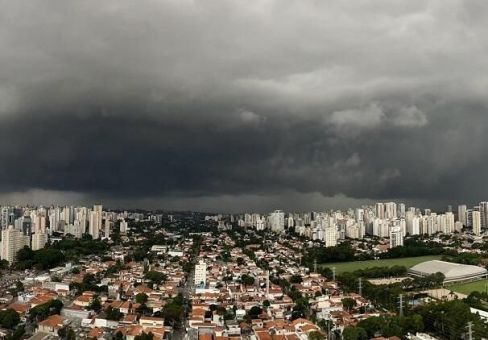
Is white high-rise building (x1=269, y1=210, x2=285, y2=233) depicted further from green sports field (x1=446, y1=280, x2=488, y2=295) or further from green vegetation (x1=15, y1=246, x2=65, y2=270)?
green sports field (x1=446, y1=280, x2=488, y2=295)

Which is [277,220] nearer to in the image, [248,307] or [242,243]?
[242,243]

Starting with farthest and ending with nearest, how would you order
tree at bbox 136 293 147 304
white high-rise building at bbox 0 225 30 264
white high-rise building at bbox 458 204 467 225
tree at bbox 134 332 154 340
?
white high-rise building at bbox 458 204 467 225 → white high-rise building at bbox 0 225 30 264 → tree at bbox 136 293 147 304 → tree at bbox 134 332 154 340

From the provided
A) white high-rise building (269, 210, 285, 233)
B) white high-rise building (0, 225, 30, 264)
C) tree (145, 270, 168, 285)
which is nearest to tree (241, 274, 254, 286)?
tree (145, 270, 168, 285)

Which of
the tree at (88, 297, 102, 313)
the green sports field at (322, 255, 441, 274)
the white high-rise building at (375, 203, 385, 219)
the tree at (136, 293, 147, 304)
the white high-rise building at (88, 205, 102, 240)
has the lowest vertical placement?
the green sports field at (322, 255, 441, 274)

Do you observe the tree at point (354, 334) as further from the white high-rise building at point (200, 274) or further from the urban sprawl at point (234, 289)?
the white high-rise building at point (200, 274)

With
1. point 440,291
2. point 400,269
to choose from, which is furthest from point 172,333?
point 400,269
